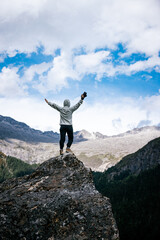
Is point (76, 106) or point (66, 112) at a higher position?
point (76, 106)

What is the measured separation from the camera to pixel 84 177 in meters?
10.8

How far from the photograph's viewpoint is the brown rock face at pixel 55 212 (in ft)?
25.4

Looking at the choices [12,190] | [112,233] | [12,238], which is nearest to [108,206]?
[112,233]

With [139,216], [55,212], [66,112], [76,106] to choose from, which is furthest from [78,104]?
[139,216]

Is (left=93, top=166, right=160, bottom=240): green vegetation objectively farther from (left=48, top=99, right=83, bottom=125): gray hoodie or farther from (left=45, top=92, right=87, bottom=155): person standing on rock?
(left=48, top=99, right=83, bottom=125): gray hoodie

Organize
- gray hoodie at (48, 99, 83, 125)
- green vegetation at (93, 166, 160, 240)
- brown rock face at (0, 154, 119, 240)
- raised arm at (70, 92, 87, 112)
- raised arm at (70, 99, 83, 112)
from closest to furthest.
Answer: brown rock face at (0, 154, 119, 240), gray hoodie at (48, 99, 83, 125), raised arm at (70, 92, 87, 112), raised arm at (70, 99, 83, 112), green vegetation at (93, 166, 160, 240)

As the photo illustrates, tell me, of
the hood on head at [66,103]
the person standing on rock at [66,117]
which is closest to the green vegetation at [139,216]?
the person standing on rock at [66,117]

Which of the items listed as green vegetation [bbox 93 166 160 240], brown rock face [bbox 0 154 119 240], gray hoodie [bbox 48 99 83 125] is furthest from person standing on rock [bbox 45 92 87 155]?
green vegetation [bbox 93 166 160 240]

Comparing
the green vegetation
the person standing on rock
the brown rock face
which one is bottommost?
the green vegetation

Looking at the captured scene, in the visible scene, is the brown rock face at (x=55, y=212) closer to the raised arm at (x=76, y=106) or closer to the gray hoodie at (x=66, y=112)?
the gray hoodie at (x=66, y=112)

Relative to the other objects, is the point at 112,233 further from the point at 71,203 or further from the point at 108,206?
the point at 71,203

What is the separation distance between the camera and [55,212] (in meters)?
8.27

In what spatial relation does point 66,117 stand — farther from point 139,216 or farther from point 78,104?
point 139,216

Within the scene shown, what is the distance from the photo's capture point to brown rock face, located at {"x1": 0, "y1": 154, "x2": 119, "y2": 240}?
775cm
